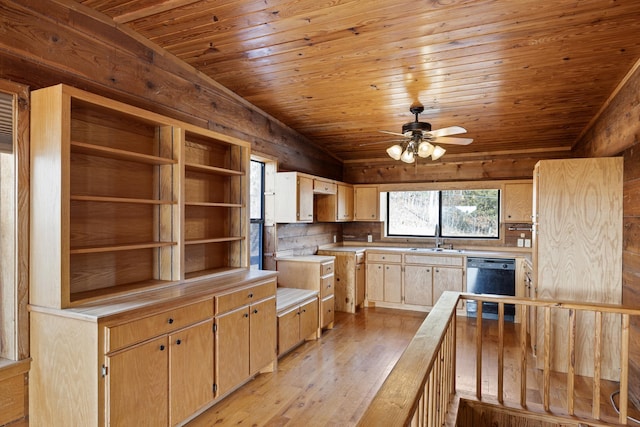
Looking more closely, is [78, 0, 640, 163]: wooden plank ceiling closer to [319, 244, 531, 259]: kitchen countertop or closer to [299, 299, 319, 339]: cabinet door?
[319, 244, 531, 259]: kitchen countertop

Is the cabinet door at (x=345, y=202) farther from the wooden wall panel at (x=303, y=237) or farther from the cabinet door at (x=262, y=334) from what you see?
the cabinet door at (x=262, y=334)

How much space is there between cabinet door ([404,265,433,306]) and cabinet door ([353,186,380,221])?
3.64ft

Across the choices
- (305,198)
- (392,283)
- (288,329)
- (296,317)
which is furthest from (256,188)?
(392,283)

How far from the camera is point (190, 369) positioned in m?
2.52

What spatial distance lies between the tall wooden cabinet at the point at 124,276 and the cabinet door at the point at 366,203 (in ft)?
10.1

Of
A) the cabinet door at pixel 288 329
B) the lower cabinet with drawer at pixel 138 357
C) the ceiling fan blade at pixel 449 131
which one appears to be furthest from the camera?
the cabinet door at pixel 288 329

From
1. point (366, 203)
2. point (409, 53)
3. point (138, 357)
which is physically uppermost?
point (409, 53)

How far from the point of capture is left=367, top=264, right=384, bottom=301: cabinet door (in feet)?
18.9

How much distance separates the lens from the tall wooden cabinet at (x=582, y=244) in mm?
3207

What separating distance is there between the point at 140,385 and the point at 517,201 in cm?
519

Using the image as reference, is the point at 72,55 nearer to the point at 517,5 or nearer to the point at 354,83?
the point at 354,83

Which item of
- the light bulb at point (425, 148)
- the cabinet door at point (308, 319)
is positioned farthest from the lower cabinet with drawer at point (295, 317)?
the light bulb at point (425, 148)

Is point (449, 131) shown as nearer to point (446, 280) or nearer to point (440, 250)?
point (446, 280)

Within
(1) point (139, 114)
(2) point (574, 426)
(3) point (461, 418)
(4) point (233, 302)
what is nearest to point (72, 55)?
(1) point (139, 114)
